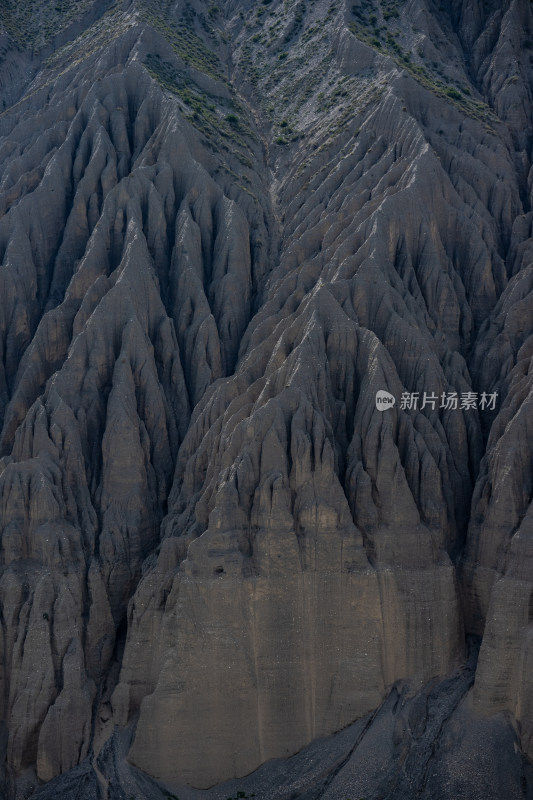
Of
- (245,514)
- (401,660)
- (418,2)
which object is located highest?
(418,2)

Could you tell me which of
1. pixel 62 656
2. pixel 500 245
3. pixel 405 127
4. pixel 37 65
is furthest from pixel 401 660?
pixel 37 65

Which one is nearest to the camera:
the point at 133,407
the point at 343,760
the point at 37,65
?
the point at 343,760

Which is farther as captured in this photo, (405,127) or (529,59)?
(529,59)

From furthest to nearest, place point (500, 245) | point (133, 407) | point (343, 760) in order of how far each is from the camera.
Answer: point (500, 245) → point (133, 407) → point (343, 760)

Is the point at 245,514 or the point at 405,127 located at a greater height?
the point at 405,127

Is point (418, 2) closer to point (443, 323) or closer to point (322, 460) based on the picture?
point (443, 323)

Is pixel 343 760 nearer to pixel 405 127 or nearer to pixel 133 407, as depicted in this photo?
pixel 133 407
